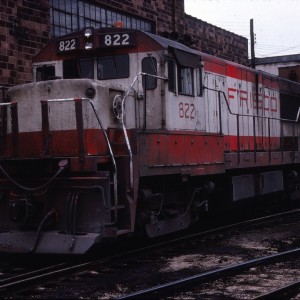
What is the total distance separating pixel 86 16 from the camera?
13852 mm

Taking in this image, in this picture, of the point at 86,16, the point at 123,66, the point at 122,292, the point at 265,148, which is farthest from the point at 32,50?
the point at 122,292

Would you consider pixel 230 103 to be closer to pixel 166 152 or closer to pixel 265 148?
pixel 265 148

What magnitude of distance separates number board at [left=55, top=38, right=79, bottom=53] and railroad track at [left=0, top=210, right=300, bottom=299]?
3255 millimetres

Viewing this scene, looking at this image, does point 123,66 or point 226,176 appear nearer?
point 123,66

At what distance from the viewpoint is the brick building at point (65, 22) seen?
37.3ft

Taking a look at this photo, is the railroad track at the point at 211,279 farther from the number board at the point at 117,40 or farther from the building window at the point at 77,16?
the building window at the point at 77,16

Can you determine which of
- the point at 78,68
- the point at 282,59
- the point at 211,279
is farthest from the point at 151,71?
the point at 282,59

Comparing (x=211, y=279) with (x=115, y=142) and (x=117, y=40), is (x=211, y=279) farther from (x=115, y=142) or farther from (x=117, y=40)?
(x=117, y=40)

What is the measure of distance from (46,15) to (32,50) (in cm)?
95

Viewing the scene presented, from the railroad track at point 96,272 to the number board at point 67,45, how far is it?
325cm

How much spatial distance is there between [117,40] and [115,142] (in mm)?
1799

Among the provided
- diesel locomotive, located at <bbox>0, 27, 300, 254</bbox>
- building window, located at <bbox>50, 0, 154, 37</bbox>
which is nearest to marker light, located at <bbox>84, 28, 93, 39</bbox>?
diesel locomotive, located at <bbox>0, 27, 300, 254</bbox>

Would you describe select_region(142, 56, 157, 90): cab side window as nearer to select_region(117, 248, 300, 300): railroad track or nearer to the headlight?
the headlight

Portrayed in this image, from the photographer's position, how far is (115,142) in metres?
7.84
